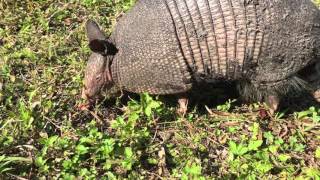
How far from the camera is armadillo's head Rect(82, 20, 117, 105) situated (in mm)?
4961

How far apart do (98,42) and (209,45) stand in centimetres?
104

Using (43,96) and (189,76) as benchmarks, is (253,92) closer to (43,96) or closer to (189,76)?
(189,76)

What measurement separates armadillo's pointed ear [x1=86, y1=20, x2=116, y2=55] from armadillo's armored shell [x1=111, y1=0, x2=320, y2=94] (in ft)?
0.37

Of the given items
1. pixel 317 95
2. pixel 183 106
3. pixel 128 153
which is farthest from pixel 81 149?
pixel 317 95

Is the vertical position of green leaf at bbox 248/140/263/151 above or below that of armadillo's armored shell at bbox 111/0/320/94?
below

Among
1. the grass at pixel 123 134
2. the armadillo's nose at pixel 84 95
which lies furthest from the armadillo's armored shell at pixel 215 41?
the armadillo's nose at pixel 84 95

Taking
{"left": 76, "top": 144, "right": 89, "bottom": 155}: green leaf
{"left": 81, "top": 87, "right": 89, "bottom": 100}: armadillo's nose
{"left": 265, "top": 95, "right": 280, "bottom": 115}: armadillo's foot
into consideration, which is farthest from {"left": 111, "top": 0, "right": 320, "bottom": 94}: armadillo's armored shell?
{"left": 76, "top": 144, "right": 89, "bottom": 155}: green leaf

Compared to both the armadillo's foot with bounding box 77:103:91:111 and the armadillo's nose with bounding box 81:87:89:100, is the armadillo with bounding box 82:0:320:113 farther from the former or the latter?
the armadillo's foot with bounding box 77:103:91:111

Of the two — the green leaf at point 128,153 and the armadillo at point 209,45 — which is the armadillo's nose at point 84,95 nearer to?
the armadillo at point 209,45

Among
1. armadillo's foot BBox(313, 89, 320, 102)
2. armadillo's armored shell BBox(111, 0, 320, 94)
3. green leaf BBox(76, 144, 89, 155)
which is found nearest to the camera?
green leaf BBox(76, 144, 89, 155)

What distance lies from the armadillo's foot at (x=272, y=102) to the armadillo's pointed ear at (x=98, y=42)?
161 centimetres

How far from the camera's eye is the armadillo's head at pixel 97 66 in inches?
195

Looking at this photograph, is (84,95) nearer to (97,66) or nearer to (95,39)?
(97,66)

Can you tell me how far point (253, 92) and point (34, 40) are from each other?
108 inches
